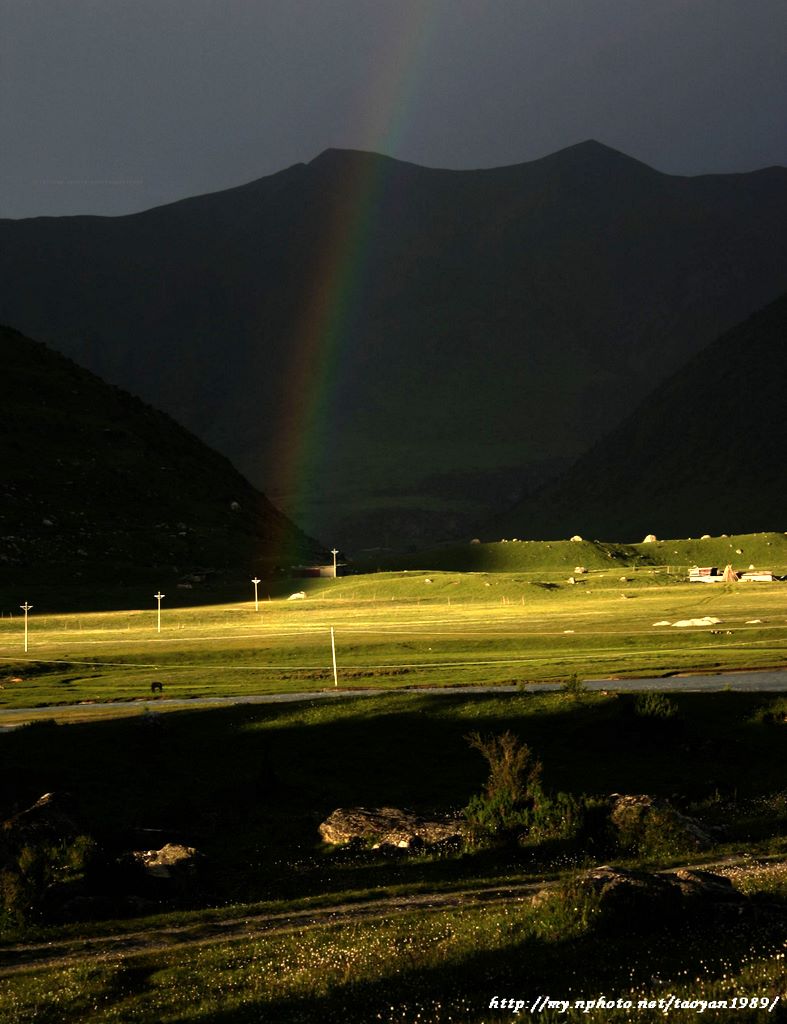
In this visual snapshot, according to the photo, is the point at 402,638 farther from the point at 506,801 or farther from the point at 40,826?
the point at 40,826

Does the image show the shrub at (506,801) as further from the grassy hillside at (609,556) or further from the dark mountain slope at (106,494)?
the grassy hillside at (609,556)

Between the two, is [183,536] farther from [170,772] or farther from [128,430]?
[170,772]

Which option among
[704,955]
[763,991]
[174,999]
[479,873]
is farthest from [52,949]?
[763,991]

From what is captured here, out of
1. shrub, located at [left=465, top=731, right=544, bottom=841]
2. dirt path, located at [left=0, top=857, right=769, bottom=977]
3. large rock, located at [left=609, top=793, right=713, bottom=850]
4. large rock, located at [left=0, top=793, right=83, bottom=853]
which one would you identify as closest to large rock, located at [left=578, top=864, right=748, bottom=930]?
dirt path, located at [left=0, top=857, right=769, bottom=977]

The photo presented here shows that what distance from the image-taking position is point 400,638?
7656cm

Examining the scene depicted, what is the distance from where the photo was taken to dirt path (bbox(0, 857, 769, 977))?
18.1m

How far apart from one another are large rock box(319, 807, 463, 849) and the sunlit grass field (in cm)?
2588

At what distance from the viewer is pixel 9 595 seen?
11144 centimetres

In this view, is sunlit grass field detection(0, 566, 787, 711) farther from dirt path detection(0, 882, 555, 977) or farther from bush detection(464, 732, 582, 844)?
dirt path detection(0, 882, 555, 977)

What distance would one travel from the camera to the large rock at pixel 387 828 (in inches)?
1027

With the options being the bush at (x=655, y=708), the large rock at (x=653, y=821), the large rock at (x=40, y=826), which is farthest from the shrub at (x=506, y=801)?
the large rock at (x=40, y=826)

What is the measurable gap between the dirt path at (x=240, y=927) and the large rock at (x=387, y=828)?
5.15 meters

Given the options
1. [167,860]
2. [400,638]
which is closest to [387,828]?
[167,860]

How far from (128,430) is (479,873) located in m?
145
